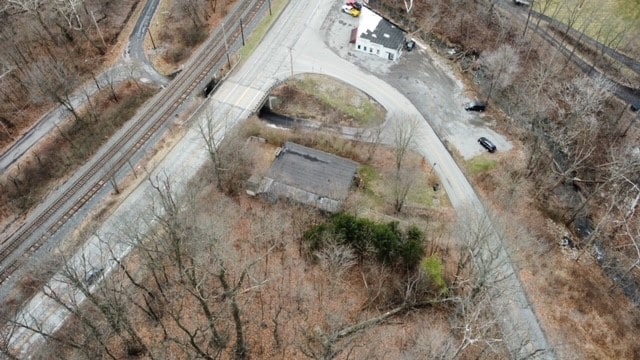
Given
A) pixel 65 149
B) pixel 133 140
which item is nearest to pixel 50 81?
pixel 65 149

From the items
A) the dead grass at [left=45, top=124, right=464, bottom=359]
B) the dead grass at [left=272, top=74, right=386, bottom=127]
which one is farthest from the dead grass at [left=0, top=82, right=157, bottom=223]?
the dead grass at [left=272, top=74, right=386, bottom=127]

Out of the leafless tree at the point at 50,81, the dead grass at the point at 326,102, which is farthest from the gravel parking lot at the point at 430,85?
the leafless tree at the point at 50,81

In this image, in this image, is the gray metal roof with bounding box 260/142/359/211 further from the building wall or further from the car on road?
the car on road

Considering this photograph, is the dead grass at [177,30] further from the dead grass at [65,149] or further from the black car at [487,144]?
the black car at [487,144]

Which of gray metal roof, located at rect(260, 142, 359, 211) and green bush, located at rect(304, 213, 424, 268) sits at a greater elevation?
green bush, located at rect(304, 213, 424, 268)

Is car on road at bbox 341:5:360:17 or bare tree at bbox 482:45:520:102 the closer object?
bare tree at bbox 482:45:520:102

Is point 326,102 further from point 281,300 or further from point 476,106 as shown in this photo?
point 281,300

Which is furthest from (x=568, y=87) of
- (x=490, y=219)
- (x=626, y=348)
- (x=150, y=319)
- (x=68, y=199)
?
(x=68, y=199)

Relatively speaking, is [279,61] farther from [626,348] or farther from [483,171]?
[626,348]
